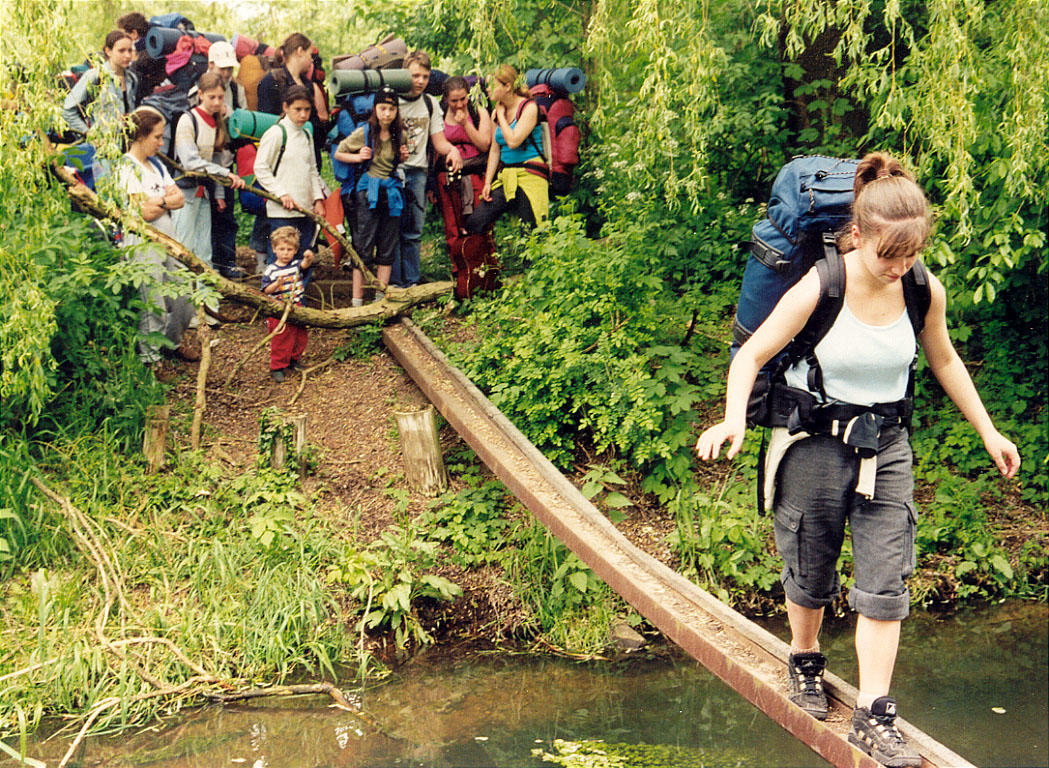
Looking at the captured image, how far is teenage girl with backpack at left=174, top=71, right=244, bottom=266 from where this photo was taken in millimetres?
7488

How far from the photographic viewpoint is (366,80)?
7.67 m

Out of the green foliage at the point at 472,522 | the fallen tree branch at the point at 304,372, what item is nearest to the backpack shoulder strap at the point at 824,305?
the green foliage at the point at 472,522

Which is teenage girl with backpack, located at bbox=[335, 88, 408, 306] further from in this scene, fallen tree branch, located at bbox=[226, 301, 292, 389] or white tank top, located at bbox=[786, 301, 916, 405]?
white tank top, located at bbox=[786, 301, 916, 405]

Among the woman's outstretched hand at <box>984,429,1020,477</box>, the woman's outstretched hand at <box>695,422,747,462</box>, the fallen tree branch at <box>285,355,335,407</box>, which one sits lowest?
the fallen tree branch at <box>285,355,335,407</box>

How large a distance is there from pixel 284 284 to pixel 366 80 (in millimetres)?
1706

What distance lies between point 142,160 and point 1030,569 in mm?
6389

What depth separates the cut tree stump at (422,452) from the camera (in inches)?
252

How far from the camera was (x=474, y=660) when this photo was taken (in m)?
5.54

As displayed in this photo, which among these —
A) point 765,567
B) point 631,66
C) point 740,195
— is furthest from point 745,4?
point 765,567

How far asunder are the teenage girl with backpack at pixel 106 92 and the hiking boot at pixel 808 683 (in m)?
4.55

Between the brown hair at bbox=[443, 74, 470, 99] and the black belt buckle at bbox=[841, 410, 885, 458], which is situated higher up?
the brown hair at bbox=[443, 74, 470, 99]

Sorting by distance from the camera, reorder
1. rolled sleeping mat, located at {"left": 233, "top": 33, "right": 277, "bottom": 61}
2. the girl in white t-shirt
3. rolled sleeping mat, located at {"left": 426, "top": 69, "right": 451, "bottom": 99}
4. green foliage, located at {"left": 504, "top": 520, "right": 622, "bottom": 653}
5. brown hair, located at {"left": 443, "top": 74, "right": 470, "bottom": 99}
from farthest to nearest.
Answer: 1. rolled sleeping mat, located at {"left": 233, "top": 33, "right": 277, "bottom": 61}
2. rolled sleeping mat, located at {"left": 426, "top": 69, "right": 451, "bottom": 99}
3. brown hair, located at {"left": 443, "top": 74, "right": 470, "bottom": 99}
4. the girl in white t-shirt
5. green foliage, located at {"left": 504, "top": 520, "right": 622, "bottom": 653}

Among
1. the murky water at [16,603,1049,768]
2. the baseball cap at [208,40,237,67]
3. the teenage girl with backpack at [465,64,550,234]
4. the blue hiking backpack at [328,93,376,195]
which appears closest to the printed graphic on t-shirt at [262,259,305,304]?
the blue hiking backpack at [328,93,376,195]

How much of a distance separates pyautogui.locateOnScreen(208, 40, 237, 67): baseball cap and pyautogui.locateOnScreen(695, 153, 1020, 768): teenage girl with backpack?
20.2 ft
